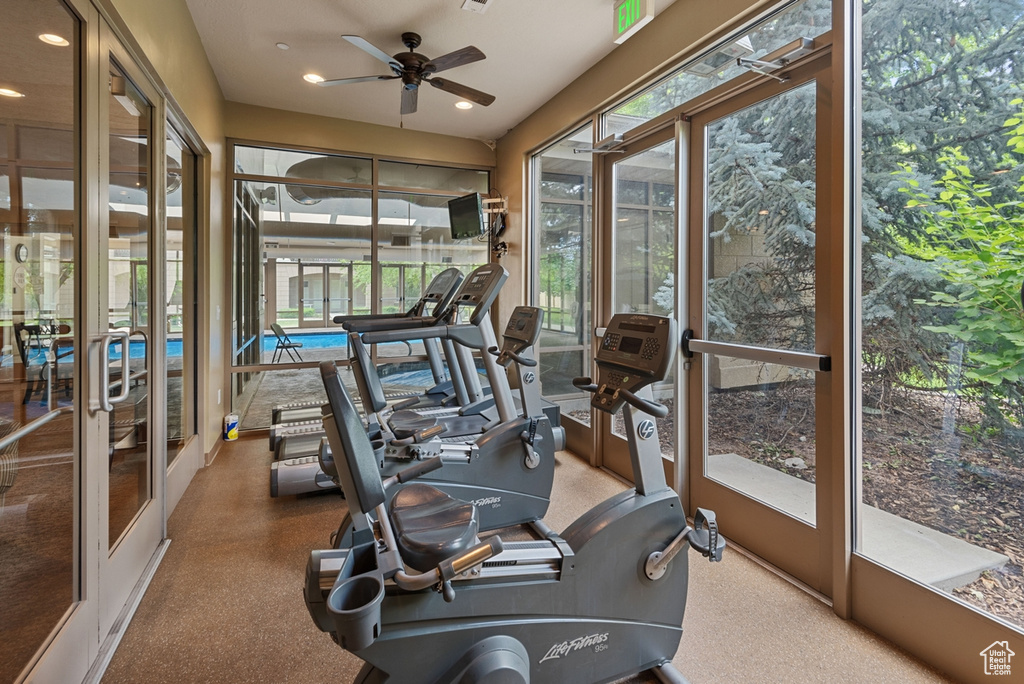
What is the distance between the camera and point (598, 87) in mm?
3641

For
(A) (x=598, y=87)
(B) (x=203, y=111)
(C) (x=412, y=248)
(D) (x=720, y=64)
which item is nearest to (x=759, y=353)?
(D) (x=720, y=64)

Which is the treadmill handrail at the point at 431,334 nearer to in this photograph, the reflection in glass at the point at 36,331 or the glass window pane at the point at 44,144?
the reflection in glass at the point at 36,331

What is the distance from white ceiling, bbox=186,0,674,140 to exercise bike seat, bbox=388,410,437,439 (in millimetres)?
2553

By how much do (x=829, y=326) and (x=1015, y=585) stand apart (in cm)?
105

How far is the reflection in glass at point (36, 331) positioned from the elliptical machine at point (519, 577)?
2.93ft

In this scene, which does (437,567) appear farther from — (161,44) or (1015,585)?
(161,44)

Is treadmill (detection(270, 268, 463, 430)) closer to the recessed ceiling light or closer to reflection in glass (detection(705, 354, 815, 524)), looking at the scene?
the recessed ceiling light

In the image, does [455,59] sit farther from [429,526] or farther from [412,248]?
[429,526]

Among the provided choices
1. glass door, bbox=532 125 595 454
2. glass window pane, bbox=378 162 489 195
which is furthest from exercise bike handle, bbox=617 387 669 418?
glass window pane, bbox=378 162 489 195

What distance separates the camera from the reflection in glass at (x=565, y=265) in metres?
4.16

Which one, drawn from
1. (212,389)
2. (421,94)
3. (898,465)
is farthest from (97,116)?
(898,465)

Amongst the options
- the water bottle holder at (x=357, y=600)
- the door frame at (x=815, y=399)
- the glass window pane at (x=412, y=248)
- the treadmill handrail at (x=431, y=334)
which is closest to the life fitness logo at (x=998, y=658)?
the door frame at (x=815, y=399)

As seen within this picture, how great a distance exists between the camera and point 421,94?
4.27m

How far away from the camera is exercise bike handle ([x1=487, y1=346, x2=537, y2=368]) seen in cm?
264
